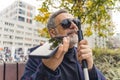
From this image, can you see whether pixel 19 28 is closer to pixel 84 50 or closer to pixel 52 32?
pixel 52 32

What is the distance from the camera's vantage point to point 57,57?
1247mm

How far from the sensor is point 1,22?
241 ft

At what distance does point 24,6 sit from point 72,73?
90734 mm

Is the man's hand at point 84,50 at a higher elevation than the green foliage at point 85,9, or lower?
lower

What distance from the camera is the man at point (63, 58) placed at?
1.29 metres

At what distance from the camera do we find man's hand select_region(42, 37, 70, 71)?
48.8 inches

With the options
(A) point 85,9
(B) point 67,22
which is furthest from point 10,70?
(A) point 85,9

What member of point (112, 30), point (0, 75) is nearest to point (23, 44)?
point (112, 30)

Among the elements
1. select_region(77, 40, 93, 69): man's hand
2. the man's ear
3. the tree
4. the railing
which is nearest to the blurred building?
the tree

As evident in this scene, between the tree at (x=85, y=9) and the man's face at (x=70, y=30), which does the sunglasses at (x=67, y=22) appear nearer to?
the man's face at (x=70, y=30)

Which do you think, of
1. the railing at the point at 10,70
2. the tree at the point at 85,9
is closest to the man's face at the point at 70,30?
the railing at the point at 10,70

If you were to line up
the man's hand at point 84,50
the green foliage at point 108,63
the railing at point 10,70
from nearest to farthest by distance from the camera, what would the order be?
1. the man's hand at point 84,50
2. the railing at point 10,70
3. the green foliage at point 108,63

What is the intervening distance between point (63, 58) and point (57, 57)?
387mm

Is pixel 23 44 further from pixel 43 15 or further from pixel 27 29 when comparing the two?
pixel 43 15
